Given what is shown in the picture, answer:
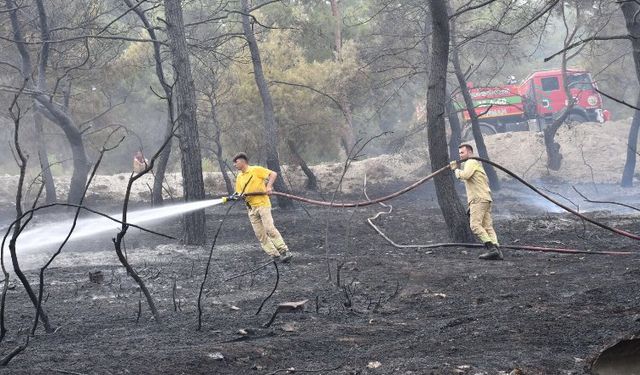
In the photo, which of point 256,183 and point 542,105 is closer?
point 256,183

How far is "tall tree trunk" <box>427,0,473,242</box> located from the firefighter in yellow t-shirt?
278 cm

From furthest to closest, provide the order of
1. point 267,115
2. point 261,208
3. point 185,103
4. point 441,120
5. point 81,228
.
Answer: point 267,115 → point 81,228 → point 185,103 → point 441,120 → point 261,208

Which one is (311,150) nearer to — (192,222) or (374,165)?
(374,165)

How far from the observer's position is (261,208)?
12797 millimetres

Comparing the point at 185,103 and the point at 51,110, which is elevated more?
the point at 51,110

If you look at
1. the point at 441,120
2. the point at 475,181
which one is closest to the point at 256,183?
the point at 441,120

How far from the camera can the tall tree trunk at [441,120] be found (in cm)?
1330

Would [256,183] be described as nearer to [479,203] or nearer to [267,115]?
[479,203]

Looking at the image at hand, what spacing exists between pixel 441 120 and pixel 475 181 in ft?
5.02

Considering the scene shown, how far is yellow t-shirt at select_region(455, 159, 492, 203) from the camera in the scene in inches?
483

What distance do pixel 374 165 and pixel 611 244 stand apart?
18.2 metres

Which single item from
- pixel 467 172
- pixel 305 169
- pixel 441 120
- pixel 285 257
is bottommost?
pixel 285 257

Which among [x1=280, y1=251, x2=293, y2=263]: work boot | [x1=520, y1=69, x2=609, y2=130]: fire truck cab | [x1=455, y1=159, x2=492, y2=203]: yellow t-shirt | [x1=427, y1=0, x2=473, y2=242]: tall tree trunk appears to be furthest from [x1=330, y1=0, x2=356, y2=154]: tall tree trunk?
[x1=455, y1=159, x2=492, y2=203]: yellow t-shirt

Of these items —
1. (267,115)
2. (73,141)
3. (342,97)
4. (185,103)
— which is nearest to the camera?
(185,103)
